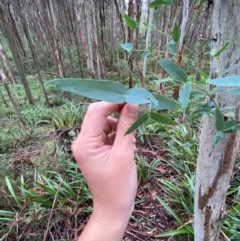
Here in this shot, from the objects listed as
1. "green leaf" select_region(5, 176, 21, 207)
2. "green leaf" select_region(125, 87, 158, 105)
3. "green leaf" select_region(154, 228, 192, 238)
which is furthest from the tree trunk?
"green leaf" select_region(5, 176, 21, 207)

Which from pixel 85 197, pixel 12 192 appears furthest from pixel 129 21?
pixel 12 192

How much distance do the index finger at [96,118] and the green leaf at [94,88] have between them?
8.3 inches

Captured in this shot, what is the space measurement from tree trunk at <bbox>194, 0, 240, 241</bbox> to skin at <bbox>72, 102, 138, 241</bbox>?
0.22 meters

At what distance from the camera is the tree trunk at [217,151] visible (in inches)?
18.1

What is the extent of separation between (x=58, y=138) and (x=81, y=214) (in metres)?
0.89

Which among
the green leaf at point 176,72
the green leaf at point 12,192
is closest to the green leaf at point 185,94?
the green leaf at point 176,72

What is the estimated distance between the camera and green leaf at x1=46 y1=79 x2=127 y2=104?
268mm

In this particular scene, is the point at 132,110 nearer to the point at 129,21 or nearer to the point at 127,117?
the point at 127,117

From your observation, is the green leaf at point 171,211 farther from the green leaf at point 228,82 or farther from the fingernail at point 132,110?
the green leaf at point 228,82

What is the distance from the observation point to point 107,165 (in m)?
0.53

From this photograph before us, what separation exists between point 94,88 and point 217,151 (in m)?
0.43

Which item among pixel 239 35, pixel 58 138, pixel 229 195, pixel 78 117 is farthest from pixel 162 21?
pixel 239 35

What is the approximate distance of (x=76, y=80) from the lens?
27 centimetres

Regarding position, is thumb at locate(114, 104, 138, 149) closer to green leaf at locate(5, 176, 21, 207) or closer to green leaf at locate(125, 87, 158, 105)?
green leaf at locate(125, 87, 158, 105)
